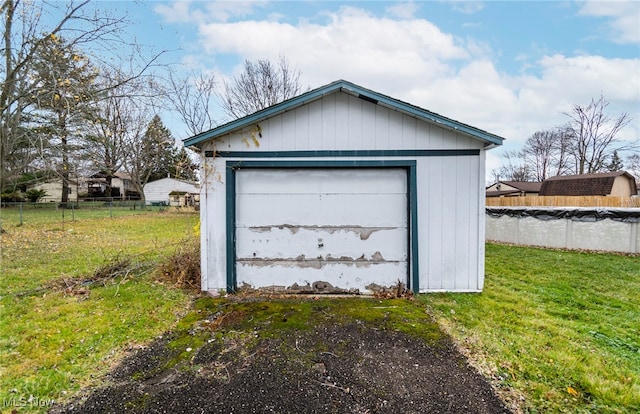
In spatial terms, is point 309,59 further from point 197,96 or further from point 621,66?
A: point 621,66

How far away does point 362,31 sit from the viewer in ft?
31.7

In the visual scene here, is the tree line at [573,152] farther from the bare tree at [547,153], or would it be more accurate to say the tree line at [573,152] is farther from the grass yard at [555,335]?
the grass yard at [555,335]

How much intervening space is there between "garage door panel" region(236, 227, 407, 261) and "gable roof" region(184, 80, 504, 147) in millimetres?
1605

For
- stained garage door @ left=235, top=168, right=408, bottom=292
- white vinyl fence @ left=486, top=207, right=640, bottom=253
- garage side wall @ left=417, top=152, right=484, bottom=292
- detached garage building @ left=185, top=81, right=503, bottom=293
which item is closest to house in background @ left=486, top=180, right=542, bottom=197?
white vinyl fence @ left=486, top=207, right=640, bottom=253

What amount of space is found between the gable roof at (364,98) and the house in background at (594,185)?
22.6 meters

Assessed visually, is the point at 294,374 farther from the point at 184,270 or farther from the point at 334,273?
the point at 184,270

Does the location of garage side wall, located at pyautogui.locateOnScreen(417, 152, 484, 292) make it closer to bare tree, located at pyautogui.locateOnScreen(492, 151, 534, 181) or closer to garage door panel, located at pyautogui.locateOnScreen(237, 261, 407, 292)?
garage door panel, located at pyautogui.locateOnScreen(237, 261, 407, 292)

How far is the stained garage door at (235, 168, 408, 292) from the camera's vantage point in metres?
4.95

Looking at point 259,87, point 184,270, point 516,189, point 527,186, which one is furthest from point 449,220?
point 527,186

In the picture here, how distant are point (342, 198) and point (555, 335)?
3.15 meters

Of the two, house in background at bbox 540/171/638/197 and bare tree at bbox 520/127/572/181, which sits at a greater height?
bare tree at bbox 520/127/572/181

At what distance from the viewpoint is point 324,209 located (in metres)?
4.96

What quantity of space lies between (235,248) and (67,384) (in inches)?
103

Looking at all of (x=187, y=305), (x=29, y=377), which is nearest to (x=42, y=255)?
(x=187, y=305)
